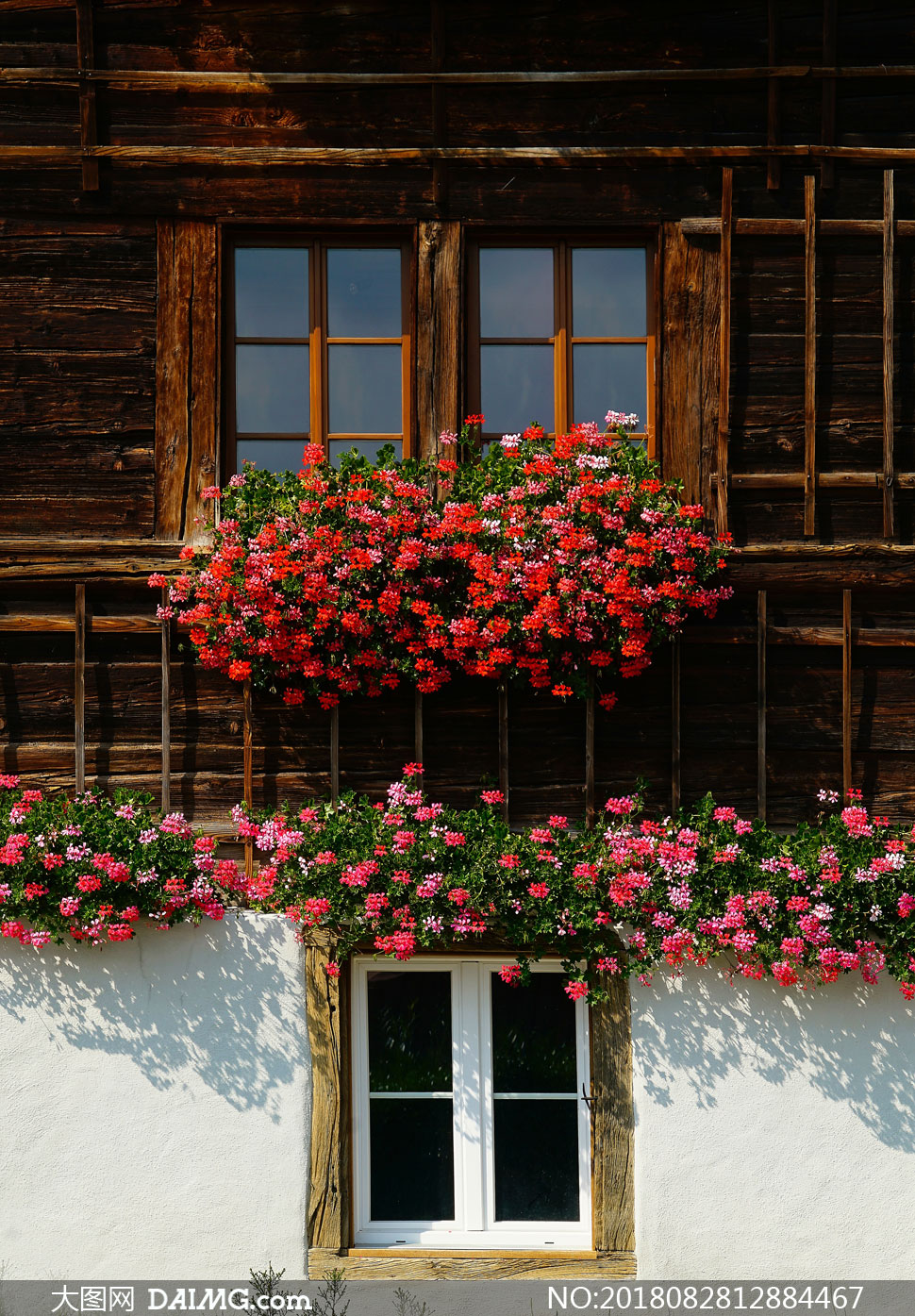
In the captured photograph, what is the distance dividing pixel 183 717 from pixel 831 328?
3.30m

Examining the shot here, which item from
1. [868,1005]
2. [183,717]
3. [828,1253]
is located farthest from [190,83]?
[828,1253]

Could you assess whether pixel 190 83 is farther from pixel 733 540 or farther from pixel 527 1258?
pixel 527 1258

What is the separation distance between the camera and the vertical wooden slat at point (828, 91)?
14.6 ft

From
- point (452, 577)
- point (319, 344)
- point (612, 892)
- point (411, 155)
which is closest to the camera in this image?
point (612, 892)

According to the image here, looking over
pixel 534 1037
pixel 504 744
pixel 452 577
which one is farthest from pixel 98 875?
pixel 534 1037

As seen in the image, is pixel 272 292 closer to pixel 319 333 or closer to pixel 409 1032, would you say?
→ pixel 319 333

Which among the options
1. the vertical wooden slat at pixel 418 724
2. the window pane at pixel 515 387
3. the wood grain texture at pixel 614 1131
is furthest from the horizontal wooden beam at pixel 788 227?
the wood grain texture at pixel 614 1131

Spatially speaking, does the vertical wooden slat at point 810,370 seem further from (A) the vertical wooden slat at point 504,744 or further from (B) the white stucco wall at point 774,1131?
(B) the white stucco wall at point 774,1131

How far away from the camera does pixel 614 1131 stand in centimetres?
422

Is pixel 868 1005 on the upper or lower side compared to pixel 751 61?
lower

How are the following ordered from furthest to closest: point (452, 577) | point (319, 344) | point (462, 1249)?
1. point (319, 344)
2. point (462, 1249)
3. point (452, 577)

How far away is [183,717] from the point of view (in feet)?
14.7

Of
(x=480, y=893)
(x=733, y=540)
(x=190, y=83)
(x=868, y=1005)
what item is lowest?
(x=868, y=1005)

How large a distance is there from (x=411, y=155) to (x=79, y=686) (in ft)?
8.87
